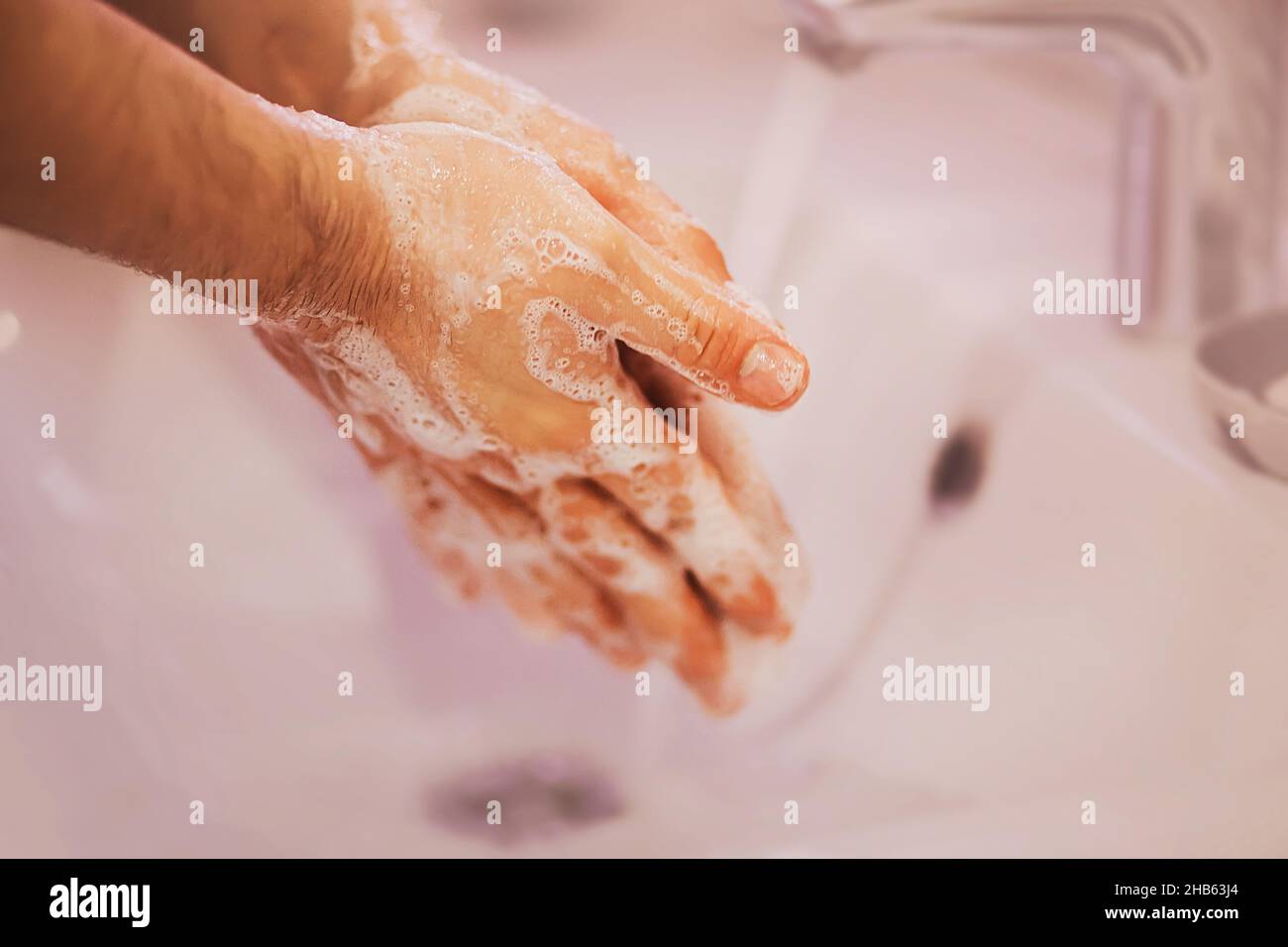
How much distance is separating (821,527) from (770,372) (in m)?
0.23

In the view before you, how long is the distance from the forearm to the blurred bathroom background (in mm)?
193

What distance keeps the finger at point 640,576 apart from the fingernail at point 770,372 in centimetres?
11

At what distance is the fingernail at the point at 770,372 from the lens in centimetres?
50

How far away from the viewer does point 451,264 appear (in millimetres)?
501

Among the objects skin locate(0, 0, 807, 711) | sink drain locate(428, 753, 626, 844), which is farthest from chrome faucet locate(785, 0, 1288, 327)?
sink drain locate(428, 753, 626, 844)

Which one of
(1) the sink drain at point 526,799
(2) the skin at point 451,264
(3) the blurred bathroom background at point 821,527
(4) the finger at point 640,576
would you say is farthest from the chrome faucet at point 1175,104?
(1) the sink drain at point 526,799

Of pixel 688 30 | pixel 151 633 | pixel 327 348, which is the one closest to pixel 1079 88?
pixel 688 30

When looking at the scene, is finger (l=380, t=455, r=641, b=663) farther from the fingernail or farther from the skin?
the fingernail

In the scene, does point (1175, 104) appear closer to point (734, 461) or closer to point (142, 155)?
point (734, 461)

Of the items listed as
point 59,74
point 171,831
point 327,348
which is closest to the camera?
point 59,74

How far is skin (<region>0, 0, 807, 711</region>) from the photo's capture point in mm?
445
